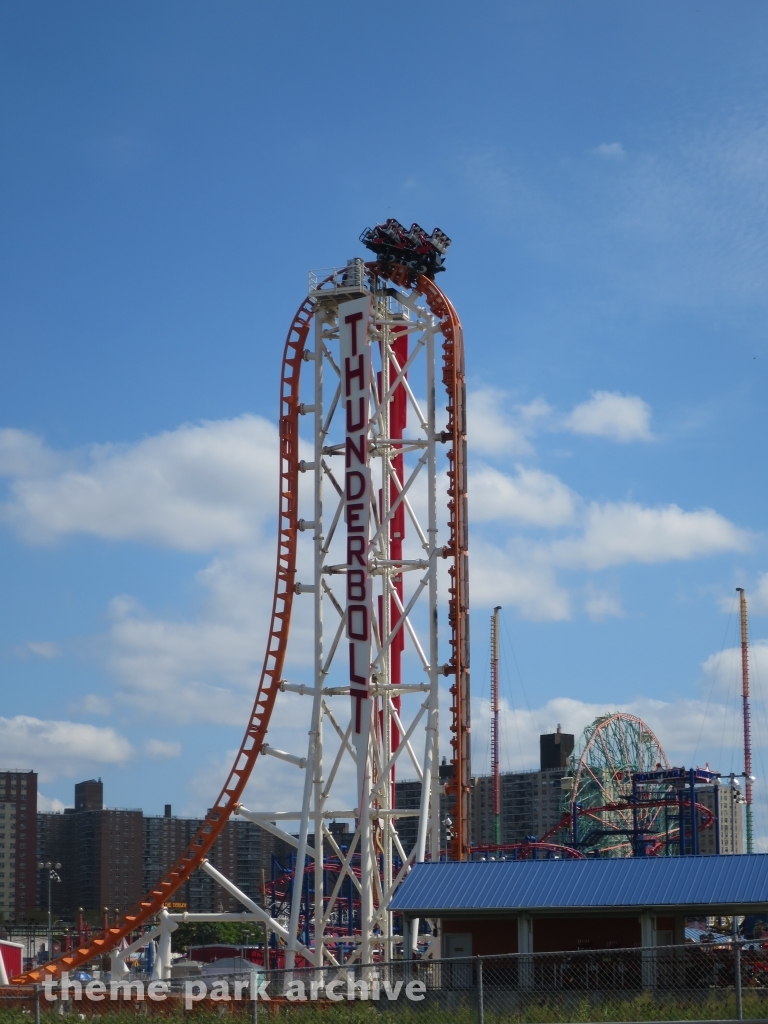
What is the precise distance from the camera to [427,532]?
38.8m

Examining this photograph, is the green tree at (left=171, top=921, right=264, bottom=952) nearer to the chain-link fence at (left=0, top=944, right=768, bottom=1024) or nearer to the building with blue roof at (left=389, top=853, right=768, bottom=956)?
the building with blue roof at (left=389, top=853, right=768, bottom=956)

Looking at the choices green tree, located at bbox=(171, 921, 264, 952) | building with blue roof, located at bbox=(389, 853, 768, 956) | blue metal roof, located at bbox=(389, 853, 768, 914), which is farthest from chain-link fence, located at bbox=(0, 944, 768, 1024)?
green tree, located at bbox=(171, 921, 264, 952)

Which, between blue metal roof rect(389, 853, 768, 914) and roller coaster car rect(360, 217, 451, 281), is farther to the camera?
roller coaster car rect(360, 217, 451, 281)

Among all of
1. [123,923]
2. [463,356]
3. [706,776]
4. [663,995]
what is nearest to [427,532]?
[463,356]

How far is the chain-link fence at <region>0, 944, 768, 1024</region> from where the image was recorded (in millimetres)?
18734

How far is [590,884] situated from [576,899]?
1.60 ft

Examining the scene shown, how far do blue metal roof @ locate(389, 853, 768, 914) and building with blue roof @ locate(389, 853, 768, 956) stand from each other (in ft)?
0.06

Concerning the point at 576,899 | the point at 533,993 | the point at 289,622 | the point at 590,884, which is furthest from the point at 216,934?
the point at 533,993

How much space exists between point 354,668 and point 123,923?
8714 mm

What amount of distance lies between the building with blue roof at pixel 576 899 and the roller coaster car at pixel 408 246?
737 inches

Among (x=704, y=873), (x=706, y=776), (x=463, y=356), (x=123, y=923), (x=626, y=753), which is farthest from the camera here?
(x=626, y=753)

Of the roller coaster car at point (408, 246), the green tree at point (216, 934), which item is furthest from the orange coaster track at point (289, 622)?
the green tree at point (216, 934)

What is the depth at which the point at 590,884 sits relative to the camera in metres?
25.8

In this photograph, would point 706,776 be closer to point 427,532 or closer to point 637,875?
point 427,532
